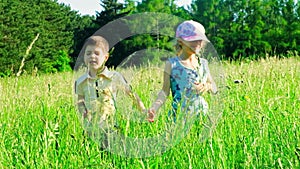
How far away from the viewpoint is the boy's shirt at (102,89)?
2199mm

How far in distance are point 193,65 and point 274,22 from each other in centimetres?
3698

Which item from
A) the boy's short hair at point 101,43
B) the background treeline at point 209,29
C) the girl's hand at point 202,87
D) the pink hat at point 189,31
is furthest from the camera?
the background treeline at point 209,29

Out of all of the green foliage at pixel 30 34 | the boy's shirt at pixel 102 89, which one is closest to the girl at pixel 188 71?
the boy's shirt at pixel 102 89

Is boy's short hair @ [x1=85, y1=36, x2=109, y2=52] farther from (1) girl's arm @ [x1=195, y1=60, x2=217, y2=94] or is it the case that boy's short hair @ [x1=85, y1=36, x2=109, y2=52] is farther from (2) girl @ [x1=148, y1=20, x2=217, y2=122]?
(1) girl's arm @ [x1=195, y1=60, x2=217, y2=94]

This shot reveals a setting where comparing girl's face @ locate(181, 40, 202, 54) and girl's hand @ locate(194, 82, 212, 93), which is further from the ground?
girl's face @ locate(181, 40, 202, 54)

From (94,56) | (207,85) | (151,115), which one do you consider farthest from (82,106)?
(207,85)

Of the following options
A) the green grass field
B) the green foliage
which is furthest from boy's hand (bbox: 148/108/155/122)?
the green foliage

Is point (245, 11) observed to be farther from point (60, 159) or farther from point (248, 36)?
point (60, 159)

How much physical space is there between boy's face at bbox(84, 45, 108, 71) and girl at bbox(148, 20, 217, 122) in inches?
18.9

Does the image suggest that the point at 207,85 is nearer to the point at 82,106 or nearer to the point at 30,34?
the point at 82,106

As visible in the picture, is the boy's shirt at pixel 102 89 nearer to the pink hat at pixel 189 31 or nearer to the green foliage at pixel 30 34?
the pink hat at pixel 189 31

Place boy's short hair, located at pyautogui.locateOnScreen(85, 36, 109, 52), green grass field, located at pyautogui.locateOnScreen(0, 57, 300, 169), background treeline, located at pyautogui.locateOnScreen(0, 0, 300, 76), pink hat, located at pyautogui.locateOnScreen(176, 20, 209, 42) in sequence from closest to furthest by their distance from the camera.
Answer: green grass field, located at pyautogui.locateOnScreen(0, 57, 300, 169), boy's short hair, located at pyautogui.locateOnScreen(85, 36, 109, 52), pink hat, located at pyautogui.locateOnScreen(176, 20, 209, 42), background treeline, located at pyautogui.locateOnScreen(0, 0, 300, 76)

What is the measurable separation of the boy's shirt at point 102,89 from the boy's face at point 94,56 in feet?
0.19

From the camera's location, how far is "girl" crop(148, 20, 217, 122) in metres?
2.86
